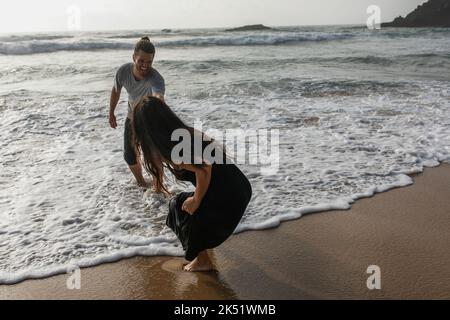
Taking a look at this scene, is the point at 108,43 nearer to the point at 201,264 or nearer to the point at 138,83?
the point at 138,83

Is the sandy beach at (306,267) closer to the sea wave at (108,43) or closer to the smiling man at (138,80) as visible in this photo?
the smiling man at (138,80)

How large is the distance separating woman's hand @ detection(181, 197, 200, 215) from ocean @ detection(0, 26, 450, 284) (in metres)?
0.69

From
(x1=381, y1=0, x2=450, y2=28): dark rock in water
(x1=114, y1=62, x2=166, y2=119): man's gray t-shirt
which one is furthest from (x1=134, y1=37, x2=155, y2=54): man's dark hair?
(x1=381, y1=0, x2=450, y2=28): dark rock in water

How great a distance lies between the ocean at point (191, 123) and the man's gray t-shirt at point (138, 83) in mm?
993

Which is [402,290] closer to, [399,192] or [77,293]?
[399,192]

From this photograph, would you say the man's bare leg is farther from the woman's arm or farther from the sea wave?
the sea wave

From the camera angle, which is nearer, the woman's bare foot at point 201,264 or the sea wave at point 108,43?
the woman's bare foot at point 201,264

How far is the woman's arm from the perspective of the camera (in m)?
2.43

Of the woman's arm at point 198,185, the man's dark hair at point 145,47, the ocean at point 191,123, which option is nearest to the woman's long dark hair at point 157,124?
the woman's arm at point 198,185

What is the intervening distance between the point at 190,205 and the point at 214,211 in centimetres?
16

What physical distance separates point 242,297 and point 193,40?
80.1 ft

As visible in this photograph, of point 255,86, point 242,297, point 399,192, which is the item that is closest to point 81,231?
point 242,297

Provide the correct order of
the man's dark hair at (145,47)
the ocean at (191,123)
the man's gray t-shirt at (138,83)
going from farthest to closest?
the man's gray t-shirt at (138,83), the man's dark hair at (145,47), the ocean at (191,123)

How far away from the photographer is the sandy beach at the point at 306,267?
2.64 m
